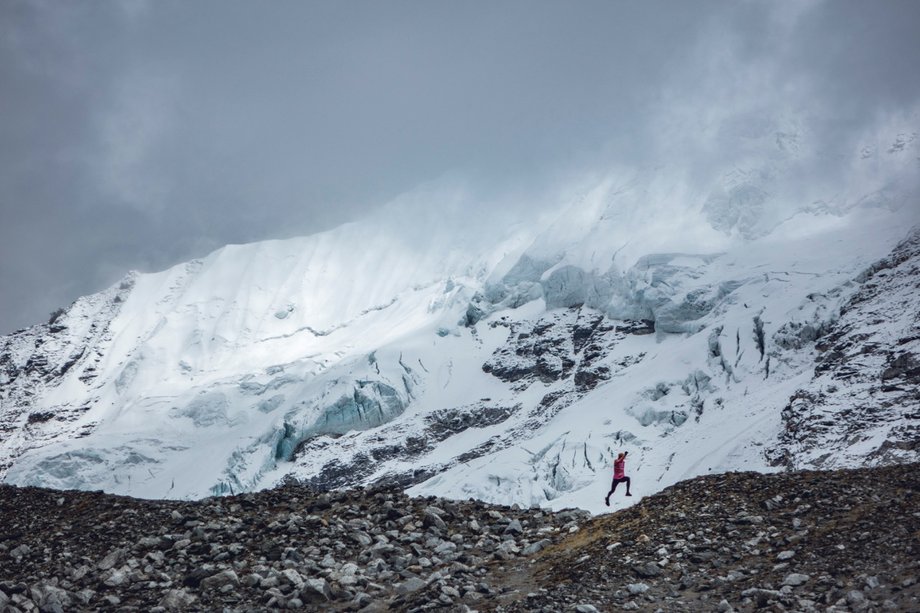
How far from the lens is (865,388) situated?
325 ft

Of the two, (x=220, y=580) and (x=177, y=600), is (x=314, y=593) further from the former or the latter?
(x=177, y=600)

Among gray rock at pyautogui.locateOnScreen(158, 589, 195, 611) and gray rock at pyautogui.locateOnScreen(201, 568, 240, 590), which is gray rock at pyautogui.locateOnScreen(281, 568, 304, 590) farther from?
gray rock at pyautogui.locateOnScreen(158, 589, 195, 611)

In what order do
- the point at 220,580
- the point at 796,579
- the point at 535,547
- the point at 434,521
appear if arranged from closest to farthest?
the point at 796,579, the point at 220,580, the point at 535,547, the point at 434,521

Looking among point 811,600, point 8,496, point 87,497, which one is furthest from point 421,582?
point 8,496

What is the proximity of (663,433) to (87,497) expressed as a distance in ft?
414

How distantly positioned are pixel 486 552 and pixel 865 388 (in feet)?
322

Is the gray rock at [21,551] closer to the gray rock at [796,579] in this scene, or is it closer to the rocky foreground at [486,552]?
the rocky foreground at [486,552]

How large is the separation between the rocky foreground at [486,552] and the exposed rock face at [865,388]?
6286 cm

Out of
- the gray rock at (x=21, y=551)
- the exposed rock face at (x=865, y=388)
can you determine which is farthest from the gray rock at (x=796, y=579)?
the exposed rock face at (x=865, y=388)

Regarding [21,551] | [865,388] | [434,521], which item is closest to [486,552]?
[434,521]

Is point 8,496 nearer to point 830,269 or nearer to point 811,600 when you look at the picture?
point 811,600

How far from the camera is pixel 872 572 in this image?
11.9 meters

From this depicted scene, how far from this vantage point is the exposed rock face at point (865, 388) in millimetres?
79062

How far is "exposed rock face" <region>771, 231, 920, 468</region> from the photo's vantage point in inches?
3113
